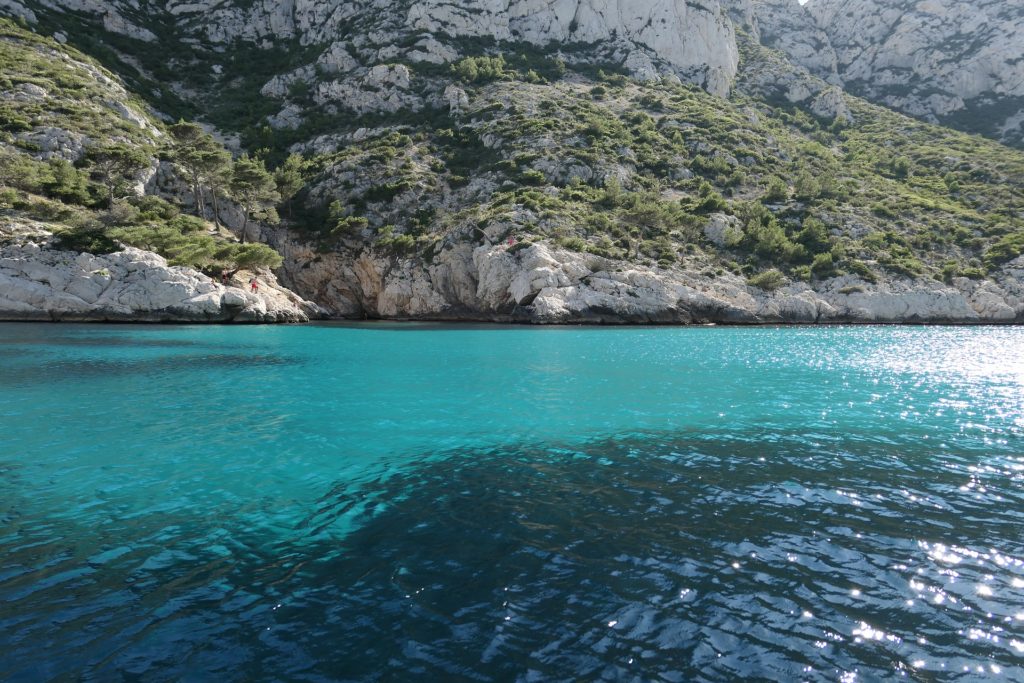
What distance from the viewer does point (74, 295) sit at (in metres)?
48.3

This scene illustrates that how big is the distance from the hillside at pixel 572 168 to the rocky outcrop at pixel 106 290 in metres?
20.0

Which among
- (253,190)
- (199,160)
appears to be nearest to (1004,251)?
(253,190)

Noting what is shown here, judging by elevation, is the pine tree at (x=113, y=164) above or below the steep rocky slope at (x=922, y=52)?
below

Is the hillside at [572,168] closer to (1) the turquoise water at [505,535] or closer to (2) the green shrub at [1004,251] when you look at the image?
(2) the green shrub at [1004,251]

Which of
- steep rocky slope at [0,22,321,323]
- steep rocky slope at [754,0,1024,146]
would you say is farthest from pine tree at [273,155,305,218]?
steep rocky slope at [754,0,1024,146]

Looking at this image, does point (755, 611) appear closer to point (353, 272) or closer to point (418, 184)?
point (353, 272)

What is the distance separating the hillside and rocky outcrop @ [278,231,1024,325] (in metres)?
0.27

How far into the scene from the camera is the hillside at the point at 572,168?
65.8 meters

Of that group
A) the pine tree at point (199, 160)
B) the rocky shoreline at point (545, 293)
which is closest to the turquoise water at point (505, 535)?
the rocky shoreline at point (545, 293)

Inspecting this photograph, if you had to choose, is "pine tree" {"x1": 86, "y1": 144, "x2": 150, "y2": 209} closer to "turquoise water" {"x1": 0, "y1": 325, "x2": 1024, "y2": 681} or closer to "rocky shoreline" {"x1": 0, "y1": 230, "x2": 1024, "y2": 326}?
"rocky shoreline" {"x1": 0, "y1": 230, "x2": 1024, "y2": 326}

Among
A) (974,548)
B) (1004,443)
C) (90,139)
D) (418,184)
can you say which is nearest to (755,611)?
(974,548)

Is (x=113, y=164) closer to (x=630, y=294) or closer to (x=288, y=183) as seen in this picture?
(x=288, y=183)

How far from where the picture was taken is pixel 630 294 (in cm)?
Answer: 6231

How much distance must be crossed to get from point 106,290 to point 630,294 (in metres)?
54.2
